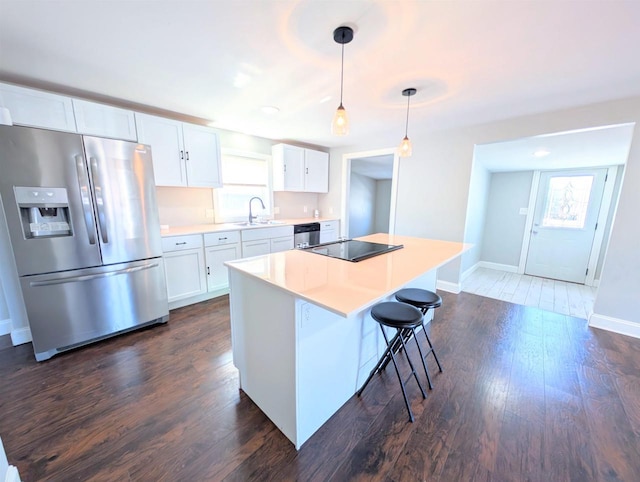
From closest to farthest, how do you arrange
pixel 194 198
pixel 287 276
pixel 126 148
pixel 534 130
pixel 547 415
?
pixel 287 276 → pixel 547 415 → pixel 126 148 → pixel 534 130 → pixel 194 198

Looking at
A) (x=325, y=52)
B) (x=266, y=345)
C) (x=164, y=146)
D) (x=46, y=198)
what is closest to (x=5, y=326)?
(x=46, y=198)

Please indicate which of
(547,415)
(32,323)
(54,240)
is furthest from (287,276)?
(32,323)

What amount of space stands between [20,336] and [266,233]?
255 centimetres

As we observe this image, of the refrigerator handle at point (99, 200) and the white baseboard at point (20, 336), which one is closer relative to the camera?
the refrigerator handle at point (99, 200)

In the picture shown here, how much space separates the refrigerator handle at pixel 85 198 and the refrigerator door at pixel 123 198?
43mm

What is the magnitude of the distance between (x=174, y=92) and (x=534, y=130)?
3752 millimetres

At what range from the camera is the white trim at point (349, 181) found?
3834 mm

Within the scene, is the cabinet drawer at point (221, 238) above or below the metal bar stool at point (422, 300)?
above

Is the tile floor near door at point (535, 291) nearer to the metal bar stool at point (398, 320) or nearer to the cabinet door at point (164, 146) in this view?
the metal bar stool at point (398, 320)

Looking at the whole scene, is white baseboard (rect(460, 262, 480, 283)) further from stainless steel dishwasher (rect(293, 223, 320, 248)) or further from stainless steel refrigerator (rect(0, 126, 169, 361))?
stainless steel refrigerator (rect(0, 126, 169, 361))

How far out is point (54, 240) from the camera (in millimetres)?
1938

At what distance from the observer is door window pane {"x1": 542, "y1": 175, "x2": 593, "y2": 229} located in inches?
165

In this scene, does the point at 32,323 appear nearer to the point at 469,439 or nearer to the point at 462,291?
the point at 469,439

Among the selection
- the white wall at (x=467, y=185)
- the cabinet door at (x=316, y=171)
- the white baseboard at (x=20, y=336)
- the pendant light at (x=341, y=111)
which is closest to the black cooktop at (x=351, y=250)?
the pendant light at (x=341, y=111)
